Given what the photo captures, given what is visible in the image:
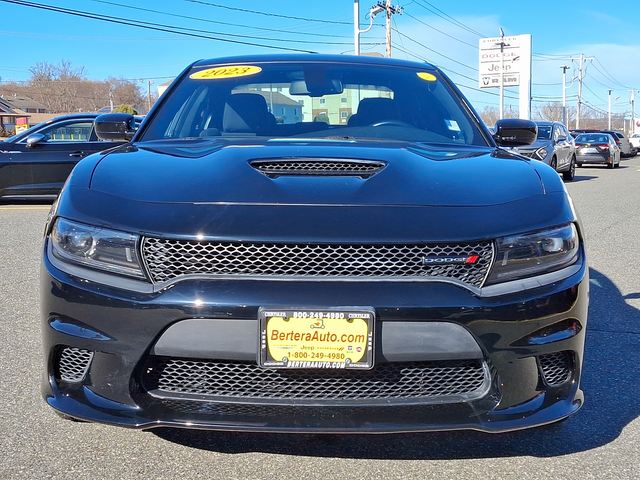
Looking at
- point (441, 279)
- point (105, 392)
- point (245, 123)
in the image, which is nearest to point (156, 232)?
point (105, 392)

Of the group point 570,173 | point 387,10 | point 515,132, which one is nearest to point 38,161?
point 515,132

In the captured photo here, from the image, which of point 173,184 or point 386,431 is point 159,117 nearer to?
point 173,184

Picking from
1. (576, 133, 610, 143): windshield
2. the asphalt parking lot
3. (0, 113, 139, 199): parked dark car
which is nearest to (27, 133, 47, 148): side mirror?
(0, 113, 139, 199): parked dark car

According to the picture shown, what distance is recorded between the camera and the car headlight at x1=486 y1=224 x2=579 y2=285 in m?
2.22

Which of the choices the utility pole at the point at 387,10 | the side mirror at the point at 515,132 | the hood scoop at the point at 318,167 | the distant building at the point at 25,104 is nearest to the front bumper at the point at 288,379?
the hood scoop at the point at 318,167

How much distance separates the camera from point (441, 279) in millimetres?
2145

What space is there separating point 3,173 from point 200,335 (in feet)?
32.7

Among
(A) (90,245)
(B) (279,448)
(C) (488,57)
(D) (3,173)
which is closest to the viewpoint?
(A) (90,245)

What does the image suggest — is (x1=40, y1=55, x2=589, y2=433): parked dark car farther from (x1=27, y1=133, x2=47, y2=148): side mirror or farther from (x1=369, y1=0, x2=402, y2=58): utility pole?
(x1=369, y1=0, x2=402, y2=58): utility pole

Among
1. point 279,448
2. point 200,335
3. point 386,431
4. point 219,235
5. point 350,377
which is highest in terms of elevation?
point 219,235

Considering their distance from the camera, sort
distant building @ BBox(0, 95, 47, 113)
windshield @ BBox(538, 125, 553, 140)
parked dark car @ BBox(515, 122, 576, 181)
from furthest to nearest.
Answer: distant building @ BBox(0, 95, 47, 113), windshield @ BBox(538, 125, 553, 140), parked dark car @ BBox(515, 122, 576, 181)

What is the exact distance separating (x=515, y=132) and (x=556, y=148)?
1404 centimetres

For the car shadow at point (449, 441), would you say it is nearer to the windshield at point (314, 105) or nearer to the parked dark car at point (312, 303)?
the parked dark car at point (312, 303)

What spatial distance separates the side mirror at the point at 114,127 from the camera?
3836mm
